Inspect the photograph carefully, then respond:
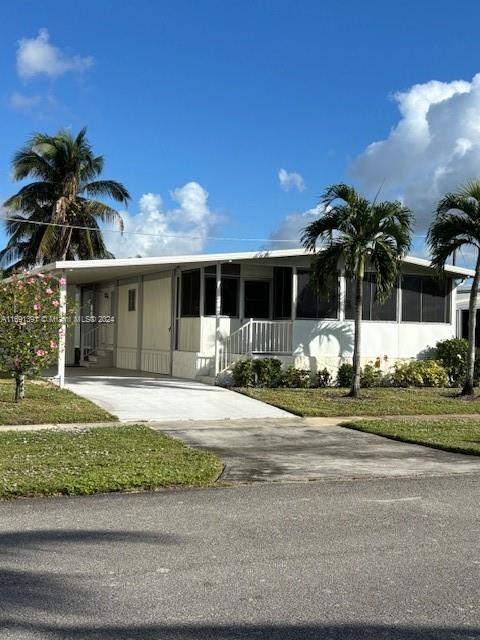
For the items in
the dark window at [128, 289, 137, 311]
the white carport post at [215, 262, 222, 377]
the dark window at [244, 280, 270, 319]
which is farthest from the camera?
the dark window at [128, 289, 137, 311]

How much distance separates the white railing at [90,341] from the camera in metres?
24.7

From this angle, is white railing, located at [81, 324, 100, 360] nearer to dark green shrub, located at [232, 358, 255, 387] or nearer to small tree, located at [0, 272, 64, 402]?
dark green shrub, located at [232, 358, 255, 387]

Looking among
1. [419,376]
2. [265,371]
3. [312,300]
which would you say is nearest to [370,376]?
[419,376]

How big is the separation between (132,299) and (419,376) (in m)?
9.38

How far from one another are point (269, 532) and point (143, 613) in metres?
1.89

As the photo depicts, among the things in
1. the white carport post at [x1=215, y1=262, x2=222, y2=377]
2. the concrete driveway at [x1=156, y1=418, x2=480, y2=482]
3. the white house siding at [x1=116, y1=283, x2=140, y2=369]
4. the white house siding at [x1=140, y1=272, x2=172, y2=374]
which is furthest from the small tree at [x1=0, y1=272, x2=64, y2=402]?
the white house siding at [x1=116, y1=283, x2=140, y2=369]

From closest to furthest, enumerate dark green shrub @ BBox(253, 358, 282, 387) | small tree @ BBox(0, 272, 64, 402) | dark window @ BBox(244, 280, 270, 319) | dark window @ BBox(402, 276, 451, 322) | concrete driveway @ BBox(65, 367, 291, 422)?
small tree @ BBox(0, 272, 64, 402)
concrete driveway @ BBox(65, 367, 291, 422)
dark green shrub @ BBox(253, 358, 282, 387)
dark window @ BBox(244, 280, 270, 319)
dark window @ BBox(402, 276, 451, 322)

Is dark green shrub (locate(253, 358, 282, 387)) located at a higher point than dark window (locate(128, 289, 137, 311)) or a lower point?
lower

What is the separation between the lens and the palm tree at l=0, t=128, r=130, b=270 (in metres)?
31.0

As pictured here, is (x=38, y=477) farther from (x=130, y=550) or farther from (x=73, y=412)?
(x=73, y=412)

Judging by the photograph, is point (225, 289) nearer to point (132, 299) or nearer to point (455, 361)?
point (132, 299)

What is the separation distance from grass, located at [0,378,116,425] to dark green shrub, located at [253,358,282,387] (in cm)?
464

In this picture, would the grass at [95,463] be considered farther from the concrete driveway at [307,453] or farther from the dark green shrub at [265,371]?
the dark green shrub at [265,371]

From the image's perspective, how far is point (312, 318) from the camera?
60.4 ft
